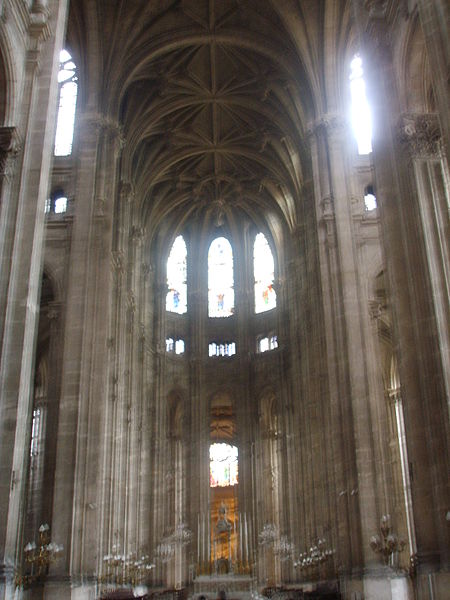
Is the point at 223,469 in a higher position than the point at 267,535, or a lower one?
higher

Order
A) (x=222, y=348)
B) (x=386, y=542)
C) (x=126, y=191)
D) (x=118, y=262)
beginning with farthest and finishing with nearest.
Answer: (x=222, y=348) → (x=126, y=191) → (x=118, y=262) → (x=386, y=542)

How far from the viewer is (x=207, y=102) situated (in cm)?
3812

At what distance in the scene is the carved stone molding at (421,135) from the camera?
56.7 feet

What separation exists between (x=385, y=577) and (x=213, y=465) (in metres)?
26.4

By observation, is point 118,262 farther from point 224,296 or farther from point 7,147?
point 7,147

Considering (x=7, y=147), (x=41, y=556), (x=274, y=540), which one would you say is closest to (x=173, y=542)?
(x=274, y=540)

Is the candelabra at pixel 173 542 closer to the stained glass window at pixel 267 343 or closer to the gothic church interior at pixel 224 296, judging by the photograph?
the gothic church interior at pixel 224 296

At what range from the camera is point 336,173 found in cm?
2927

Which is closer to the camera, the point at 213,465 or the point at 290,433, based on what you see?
the point at 290,433

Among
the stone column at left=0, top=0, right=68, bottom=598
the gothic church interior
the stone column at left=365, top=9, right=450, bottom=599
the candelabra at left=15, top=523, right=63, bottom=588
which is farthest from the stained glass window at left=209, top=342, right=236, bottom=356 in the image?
the stone column at left=0, top=0, right=68, bottom=598

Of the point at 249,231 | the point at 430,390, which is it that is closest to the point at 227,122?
the point at 249,231

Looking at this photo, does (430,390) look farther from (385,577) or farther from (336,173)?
(336,173)

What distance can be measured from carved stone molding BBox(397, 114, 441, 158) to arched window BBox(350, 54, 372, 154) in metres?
13.2

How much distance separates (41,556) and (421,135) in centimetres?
1588
